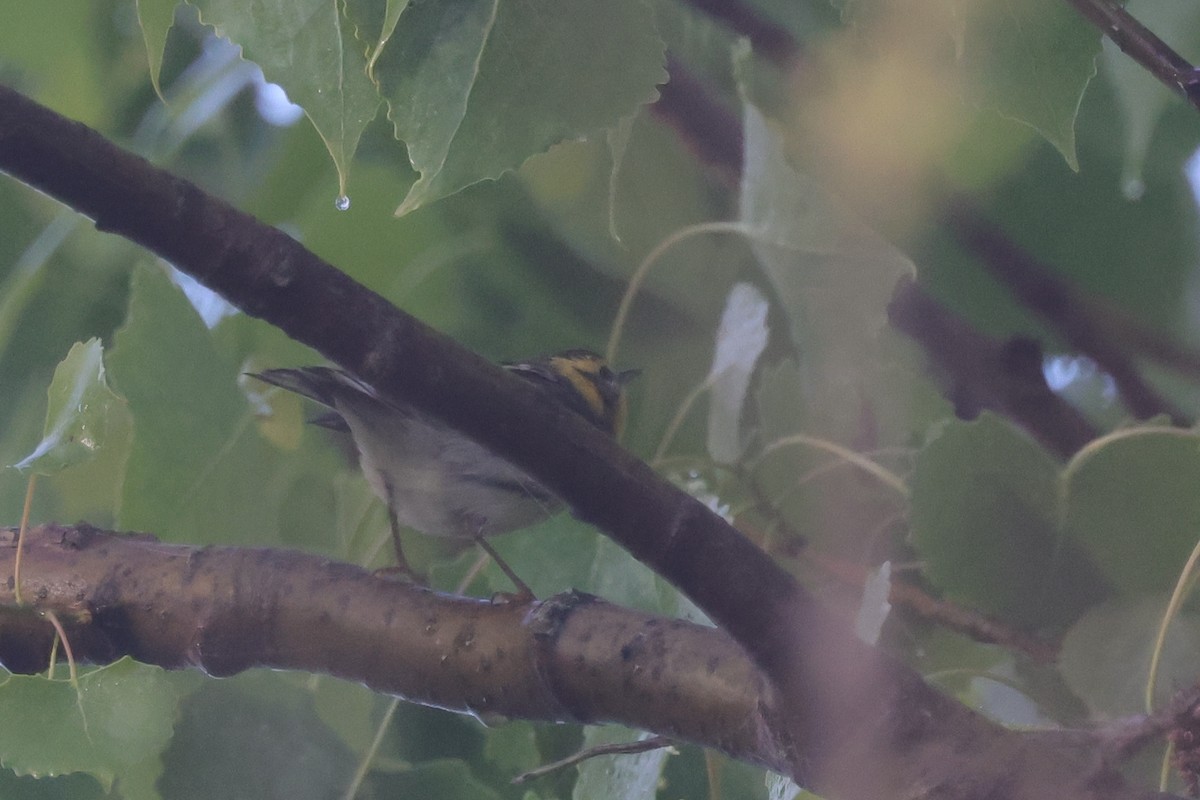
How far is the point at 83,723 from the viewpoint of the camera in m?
0.43

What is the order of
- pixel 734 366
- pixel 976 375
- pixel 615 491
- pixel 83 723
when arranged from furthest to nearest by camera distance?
pixel 976 375
pixel 734 366
pixel 83 723
pixel 615 491

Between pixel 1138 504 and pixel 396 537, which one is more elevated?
pixel 1138 504

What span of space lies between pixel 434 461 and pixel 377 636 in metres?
0.18

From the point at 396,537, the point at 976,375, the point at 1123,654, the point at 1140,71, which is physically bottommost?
the point at 396,537

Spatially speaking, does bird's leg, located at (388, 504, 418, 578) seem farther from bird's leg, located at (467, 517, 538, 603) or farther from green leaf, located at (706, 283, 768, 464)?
green leaf, located at (706, 283, 768, 464)

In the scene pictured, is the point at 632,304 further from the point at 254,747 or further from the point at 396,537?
the point at 254,747

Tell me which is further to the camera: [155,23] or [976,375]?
[976,375]

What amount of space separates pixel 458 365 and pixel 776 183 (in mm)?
231

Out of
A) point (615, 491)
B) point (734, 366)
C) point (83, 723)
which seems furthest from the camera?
point (734, 366)

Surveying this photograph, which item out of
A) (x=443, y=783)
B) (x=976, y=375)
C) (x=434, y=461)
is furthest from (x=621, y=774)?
(x=976, y=375)

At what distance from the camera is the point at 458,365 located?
1.02 feet

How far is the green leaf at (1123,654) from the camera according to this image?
1.57 feet

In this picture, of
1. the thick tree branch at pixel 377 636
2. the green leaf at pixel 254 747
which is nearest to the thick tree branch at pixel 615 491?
the thick tree branch at pixel 377 636

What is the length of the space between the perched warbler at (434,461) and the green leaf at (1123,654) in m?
0.22
